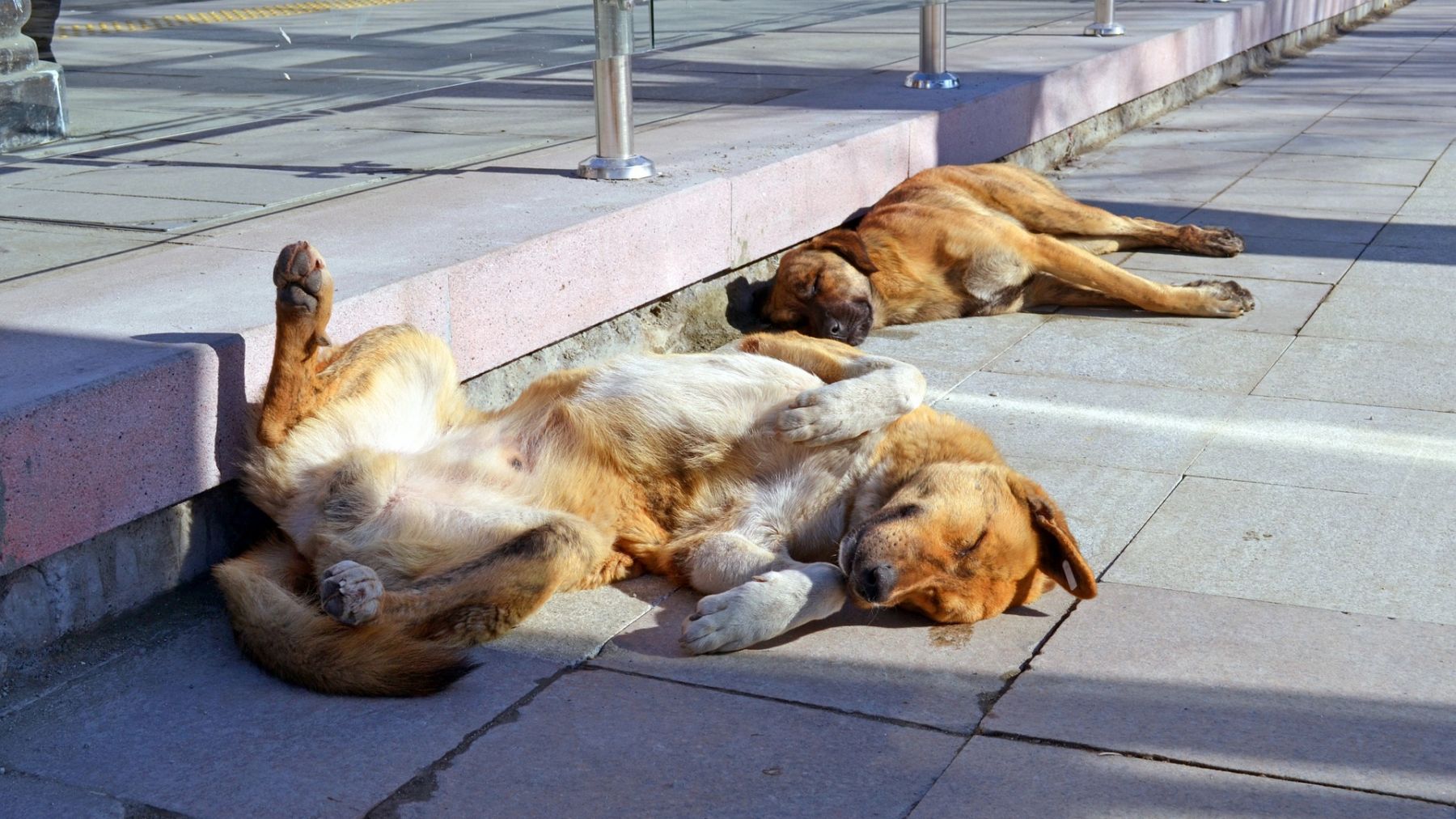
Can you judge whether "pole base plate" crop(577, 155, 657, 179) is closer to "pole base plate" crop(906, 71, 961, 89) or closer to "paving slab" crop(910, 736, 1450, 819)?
"pole base plate" crop(906, 71, 961, 89)

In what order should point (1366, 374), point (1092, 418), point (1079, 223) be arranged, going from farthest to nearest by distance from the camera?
point (1079, 223) < point (1366, 374) < point (1092, 418)

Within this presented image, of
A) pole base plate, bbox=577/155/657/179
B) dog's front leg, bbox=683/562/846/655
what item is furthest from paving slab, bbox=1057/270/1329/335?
dog's front leg, bbox=683/562/846/655

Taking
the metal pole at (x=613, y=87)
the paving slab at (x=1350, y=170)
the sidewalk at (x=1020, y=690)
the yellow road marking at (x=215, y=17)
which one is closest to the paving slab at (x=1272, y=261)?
the paving slab at (x=1350, y=170)

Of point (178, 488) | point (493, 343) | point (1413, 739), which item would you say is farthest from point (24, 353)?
point (1413, 739)

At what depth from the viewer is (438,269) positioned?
14.9ft

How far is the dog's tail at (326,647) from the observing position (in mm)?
3287

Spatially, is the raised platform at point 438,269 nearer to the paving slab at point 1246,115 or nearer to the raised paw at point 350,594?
the raised paw at point 350,594

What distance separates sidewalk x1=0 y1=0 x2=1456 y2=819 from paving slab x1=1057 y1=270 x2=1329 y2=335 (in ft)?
2.54

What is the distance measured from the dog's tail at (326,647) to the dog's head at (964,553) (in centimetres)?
103

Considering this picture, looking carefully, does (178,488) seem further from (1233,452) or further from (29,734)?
(1233,452)

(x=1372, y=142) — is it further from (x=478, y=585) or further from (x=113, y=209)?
(x=478, y=585)

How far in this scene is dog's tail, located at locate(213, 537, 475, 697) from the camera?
329cm

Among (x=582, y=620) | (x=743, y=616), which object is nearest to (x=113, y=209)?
(x=582, y=620)

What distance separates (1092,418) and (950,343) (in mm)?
1084
